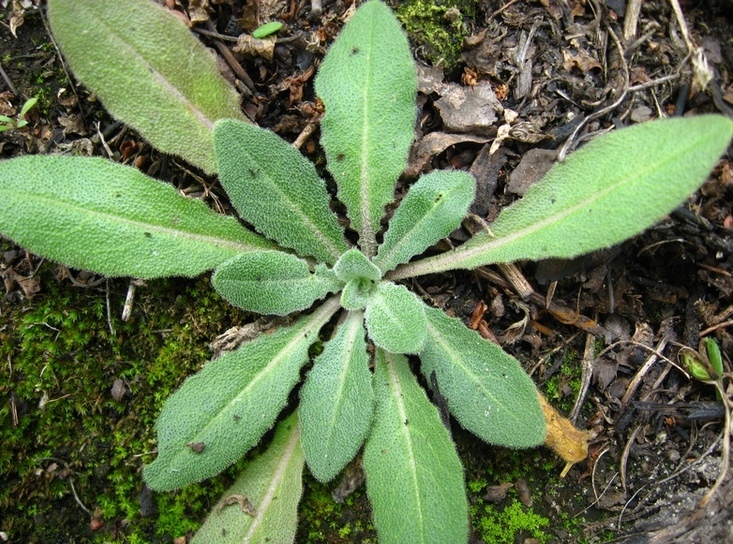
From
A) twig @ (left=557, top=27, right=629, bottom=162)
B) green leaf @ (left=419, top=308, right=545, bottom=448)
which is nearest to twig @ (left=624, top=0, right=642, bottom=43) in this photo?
twig @ (left=557, top=27, right=629, bottom=162)

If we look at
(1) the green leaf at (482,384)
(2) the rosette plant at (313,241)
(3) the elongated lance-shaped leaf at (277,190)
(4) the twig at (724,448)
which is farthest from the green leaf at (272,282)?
(4) the twig at (724,448)

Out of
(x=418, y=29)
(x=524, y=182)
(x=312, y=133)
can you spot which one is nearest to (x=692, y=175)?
(x=524, y=182)

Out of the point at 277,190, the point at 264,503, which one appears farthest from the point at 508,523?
the point at 277,190

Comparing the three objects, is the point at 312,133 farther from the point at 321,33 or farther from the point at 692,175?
the point at 692,175

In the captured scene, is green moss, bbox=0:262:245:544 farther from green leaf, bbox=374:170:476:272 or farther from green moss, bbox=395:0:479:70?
green moss, bbox=395:0:479:70

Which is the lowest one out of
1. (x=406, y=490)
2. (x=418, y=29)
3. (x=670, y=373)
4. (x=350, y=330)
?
(x=406, y=490)

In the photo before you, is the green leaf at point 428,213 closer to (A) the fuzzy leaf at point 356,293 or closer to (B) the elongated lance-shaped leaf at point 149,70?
(A) the fuzzy leaf at point 356,293

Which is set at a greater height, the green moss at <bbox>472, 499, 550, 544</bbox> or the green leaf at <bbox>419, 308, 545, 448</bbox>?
the green leaf at <bbox>419, 308, 545, 448</bbox>

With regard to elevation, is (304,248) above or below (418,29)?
below
